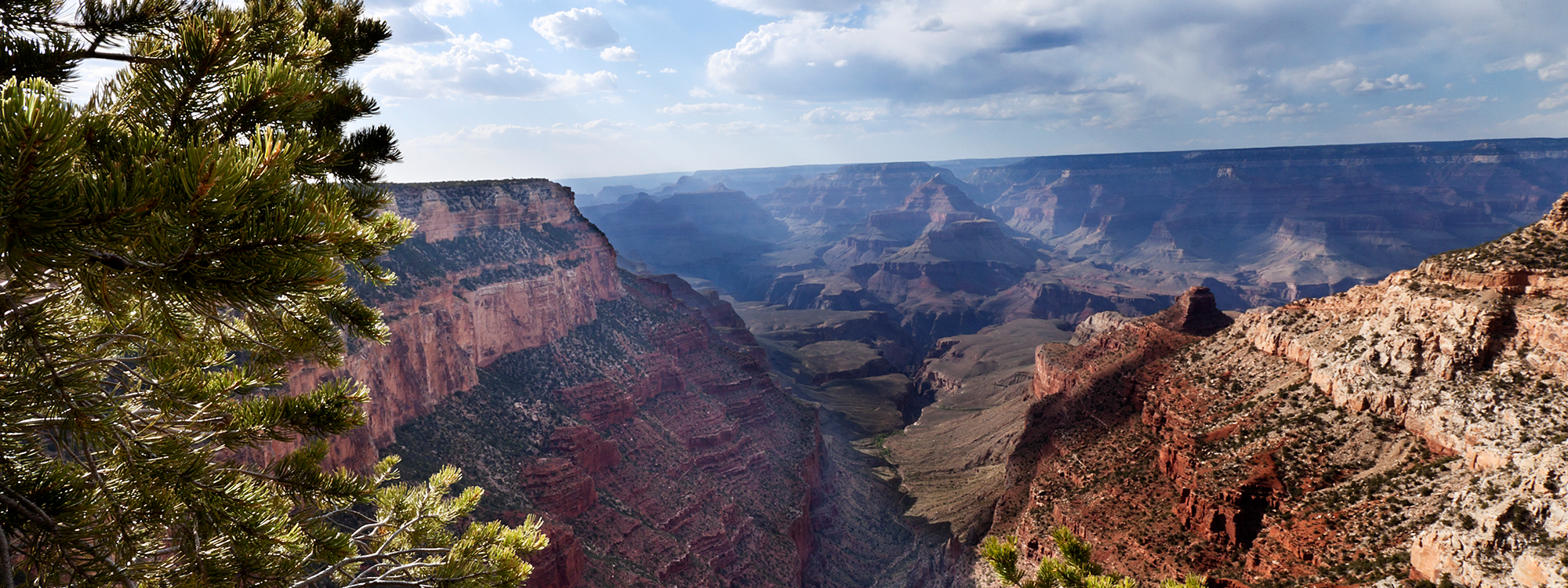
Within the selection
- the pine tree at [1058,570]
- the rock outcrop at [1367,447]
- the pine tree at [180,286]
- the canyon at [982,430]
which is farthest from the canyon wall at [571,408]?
the pine tree at [1058,570]

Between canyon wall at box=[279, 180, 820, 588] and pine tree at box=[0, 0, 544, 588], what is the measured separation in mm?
19864

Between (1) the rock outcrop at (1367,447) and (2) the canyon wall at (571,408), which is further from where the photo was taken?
(2) the canyon wall at (571,408)

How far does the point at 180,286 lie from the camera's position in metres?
4.11

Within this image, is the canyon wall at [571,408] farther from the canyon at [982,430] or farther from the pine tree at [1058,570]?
the pine tree at [1058,570]

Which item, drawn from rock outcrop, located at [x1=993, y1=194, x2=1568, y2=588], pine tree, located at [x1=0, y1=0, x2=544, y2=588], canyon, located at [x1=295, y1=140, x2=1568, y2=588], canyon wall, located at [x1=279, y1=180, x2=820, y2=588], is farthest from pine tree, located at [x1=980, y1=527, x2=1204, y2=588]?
canyon wall, located at [x1=279, y1=180, x2=820, y2=588]

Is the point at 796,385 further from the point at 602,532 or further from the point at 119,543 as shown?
the point at 119,543

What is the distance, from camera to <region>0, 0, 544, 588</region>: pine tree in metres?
3.77

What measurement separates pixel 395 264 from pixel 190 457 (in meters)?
35.6

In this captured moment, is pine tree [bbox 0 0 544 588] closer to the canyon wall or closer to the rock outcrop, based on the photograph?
the canyon wall

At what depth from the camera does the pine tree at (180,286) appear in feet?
12.4

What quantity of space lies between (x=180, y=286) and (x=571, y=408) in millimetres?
39973

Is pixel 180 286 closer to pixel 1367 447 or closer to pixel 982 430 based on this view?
pixel 1367 447

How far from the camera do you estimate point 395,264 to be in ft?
124

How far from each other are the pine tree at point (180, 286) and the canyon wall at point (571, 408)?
19864mm
